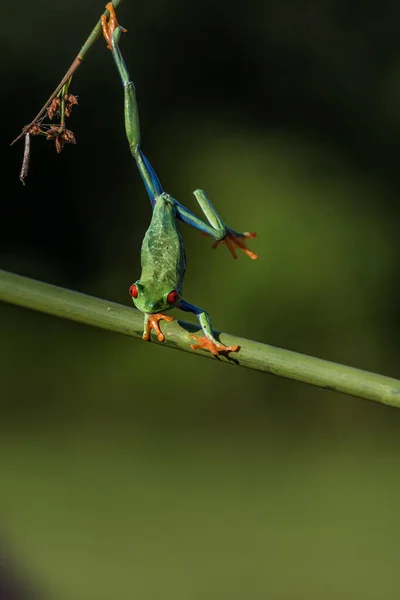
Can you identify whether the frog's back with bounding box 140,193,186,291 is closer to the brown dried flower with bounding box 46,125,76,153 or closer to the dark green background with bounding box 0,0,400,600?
the brown dried flower with bounding box 46,125,76,153

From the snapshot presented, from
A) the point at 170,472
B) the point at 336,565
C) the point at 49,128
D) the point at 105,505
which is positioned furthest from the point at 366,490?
the point at 49,128

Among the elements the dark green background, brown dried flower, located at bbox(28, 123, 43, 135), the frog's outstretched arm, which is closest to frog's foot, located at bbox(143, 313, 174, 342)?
the frog's outstretched arm

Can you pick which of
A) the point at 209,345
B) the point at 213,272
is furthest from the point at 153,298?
the point at 213,272

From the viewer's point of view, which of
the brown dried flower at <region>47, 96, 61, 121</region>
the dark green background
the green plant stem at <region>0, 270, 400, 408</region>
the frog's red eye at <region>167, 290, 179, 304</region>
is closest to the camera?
the green plant stem at <region>0, 270, 400, 408</region>

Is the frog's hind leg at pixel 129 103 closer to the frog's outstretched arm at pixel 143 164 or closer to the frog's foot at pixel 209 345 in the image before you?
the frog's outstretched arm at pixel 143 164

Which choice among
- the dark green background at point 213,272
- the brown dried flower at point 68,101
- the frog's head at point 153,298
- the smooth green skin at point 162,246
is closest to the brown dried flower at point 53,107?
the brown dried flower at point 68,101

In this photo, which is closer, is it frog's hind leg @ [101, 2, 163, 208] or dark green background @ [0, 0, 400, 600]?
frog's hind leg @ [101, 2, 163, 208]

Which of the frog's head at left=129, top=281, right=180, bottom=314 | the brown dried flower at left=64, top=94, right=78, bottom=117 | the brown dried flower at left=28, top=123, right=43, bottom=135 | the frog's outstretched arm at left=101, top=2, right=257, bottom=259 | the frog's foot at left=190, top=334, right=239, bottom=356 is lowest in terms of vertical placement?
the frog's foot at left=190, top=334, right=239, bottom=356

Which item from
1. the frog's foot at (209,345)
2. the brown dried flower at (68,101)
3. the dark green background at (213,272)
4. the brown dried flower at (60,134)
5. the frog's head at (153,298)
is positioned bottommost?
the frog's foot at (209,345)
